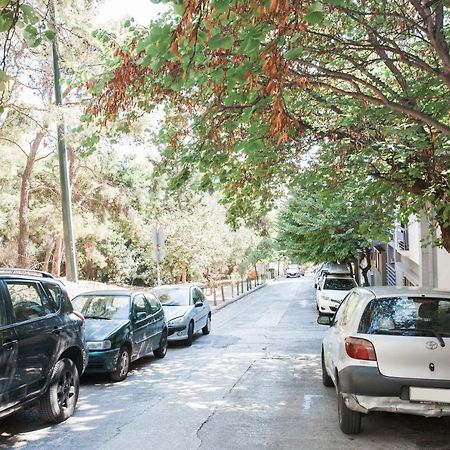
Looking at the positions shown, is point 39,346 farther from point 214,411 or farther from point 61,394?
point 214,411

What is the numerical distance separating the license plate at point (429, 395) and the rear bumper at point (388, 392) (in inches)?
1.5

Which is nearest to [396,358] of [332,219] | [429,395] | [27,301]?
[429,395]

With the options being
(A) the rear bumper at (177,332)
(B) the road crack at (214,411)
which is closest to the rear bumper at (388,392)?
(B) the road crack at (214,411)

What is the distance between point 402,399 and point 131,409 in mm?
3605

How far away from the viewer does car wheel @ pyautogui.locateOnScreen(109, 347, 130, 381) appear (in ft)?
29.9

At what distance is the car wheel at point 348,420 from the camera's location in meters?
5.99

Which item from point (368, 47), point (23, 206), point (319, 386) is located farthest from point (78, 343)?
point (23, 206)

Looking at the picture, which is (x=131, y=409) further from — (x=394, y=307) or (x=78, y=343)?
(x=394, y=307)

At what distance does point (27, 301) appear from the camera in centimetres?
644

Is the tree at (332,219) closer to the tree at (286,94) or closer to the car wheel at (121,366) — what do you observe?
the tree at (286,94)

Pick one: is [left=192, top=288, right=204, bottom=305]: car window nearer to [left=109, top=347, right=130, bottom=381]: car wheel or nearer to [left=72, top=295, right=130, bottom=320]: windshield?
[left=72, top=295, right=130, bottom=320]: windshield

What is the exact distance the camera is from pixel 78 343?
7.25m

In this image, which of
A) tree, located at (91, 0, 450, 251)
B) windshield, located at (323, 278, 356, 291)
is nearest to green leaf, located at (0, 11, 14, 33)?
tree, located at (91, 0, 450, 251)

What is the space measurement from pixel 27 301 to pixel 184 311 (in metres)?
7.62
